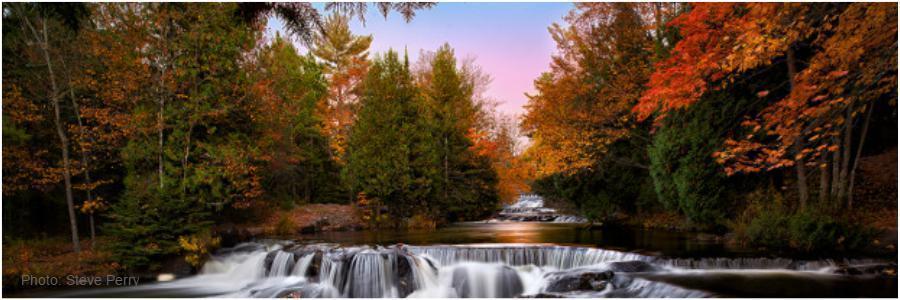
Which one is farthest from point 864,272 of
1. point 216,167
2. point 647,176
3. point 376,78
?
point 376,78

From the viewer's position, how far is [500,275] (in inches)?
388

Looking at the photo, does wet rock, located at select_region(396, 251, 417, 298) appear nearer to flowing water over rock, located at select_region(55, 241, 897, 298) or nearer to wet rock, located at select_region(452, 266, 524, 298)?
flowing water over rock, located at select_region(55, 241, 897, 298)

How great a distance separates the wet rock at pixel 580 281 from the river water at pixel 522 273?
0.02m

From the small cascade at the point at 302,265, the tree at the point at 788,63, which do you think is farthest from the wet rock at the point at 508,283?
the tree at the point at 788,63

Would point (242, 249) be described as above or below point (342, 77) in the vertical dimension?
below

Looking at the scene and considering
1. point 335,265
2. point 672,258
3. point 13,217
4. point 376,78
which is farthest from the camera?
point 376,78

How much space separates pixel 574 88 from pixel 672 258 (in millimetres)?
9190

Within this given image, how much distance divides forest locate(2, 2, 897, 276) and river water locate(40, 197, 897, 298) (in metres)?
1.27

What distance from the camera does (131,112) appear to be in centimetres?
1227

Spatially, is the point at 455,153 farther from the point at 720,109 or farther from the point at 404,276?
the point at 404,276

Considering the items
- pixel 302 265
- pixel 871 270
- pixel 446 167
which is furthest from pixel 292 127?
pixel 871 270

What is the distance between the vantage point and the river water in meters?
7.90

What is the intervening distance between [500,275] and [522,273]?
A: 481 mm

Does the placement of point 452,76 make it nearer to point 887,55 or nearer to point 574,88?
point 574,88
